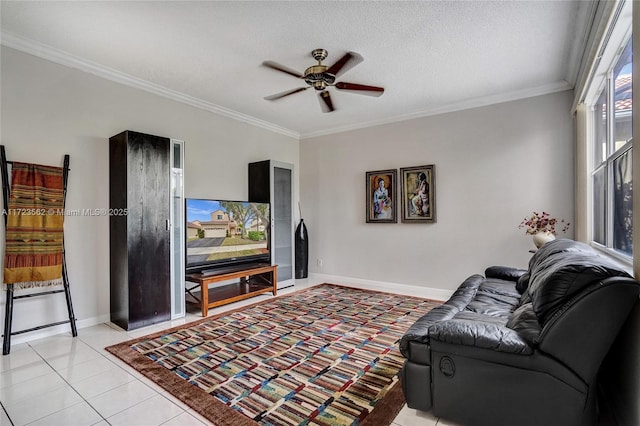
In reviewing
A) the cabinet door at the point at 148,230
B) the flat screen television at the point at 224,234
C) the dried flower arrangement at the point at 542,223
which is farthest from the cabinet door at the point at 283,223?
the dried flower arrangement at the point at 542,223

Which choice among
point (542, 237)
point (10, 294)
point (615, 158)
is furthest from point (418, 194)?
point (10, 294)

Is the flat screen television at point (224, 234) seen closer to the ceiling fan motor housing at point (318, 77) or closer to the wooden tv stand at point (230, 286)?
the wooden tv stand at point (230, 286)

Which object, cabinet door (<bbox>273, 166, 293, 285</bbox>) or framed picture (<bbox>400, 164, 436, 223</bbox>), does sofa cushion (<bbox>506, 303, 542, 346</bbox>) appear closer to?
framed picture (<bbox>400, 164, 436, 223</bbox>)

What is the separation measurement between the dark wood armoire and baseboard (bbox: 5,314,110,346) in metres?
0.12

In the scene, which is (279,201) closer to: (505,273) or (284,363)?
(284,363)

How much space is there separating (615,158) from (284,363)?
296 centimetres

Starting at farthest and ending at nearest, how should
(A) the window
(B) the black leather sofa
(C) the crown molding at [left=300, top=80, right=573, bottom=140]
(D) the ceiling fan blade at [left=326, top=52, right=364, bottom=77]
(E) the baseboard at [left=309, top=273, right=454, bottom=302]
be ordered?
(E) the baseboard at [left=309, top=273, right=454, bottom=302] → (C) the crown molding at [left=300, top=80, right=573, bottom=140] → (D) the ceiling fan blade at [left=326, top=52, right=364, bottom=77] → (A) the window → (B) the black leather sofa

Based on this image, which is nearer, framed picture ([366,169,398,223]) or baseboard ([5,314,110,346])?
baseboard ([5,314,110,346])

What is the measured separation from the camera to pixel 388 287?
4.99 meters

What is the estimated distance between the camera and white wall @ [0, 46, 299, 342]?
2.87 m

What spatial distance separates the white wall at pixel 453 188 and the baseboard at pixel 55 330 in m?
3.39

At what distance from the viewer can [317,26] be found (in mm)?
2590

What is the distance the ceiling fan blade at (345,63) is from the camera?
2564mm

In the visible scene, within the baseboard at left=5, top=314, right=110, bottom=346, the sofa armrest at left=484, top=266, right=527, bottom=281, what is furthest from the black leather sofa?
the baseboard at left=5, top=314, right=110, bottom=346
